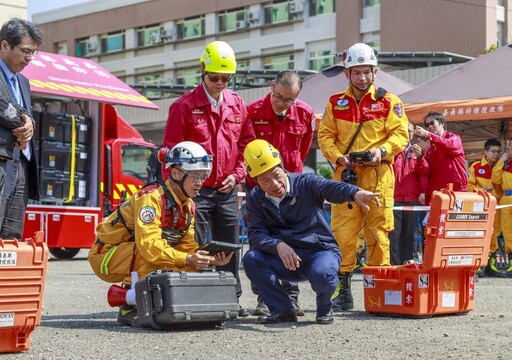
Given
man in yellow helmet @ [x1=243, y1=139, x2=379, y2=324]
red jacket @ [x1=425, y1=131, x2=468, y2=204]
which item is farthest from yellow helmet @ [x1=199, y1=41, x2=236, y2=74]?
red jacket @ [x1=425, y1=131, x2=468, y2=204]

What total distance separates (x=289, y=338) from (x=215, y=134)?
1995mm

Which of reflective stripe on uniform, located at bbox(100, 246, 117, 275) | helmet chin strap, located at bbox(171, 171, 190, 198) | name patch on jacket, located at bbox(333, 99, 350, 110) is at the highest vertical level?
name patch on jacket, located at bbox(333, 99, 350, 110)

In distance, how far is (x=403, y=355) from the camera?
18.5ft

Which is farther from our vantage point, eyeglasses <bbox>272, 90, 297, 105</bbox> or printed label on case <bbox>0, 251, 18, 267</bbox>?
eyeglasses <bbox>272, 90, 297, 105</bbox>

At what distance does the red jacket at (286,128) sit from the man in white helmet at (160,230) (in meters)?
1.07

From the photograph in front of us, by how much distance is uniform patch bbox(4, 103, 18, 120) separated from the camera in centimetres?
634

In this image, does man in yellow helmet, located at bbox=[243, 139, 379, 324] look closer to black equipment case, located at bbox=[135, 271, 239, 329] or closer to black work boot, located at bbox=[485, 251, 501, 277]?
black equipment case, located at bbox=[135, 271, 239, 329]

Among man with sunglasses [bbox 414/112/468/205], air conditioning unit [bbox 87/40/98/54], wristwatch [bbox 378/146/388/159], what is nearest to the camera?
wristwatch [bbox 378/146/388/159]

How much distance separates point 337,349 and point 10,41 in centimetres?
293

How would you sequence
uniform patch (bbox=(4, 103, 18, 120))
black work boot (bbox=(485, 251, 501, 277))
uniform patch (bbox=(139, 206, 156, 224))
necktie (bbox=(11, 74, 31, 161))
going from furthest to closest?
black work boot (bbox=(485, 251, 501, 277)) → uniform patch (bbox=(139, 206, 156, 224)) → necktie (bbox=(11, 74, 31, 161)) → uniform patch (bbox=(4, 103, 18, 120))

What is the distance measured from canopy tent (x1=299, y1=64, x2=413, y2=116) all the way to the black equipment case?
31.6ft

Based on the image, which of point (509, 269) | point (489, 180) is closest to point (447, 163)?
point (489, 180)

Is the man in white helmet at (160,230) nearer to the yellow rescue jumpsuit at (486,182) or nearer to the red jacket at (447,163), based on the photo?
the red jacket at (447,163)

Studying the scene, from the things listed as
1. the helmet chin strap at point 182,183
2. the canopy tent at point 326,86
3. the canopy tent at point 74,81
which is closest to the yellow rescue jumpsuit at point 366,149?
the helmet chin strap at point 182,183
